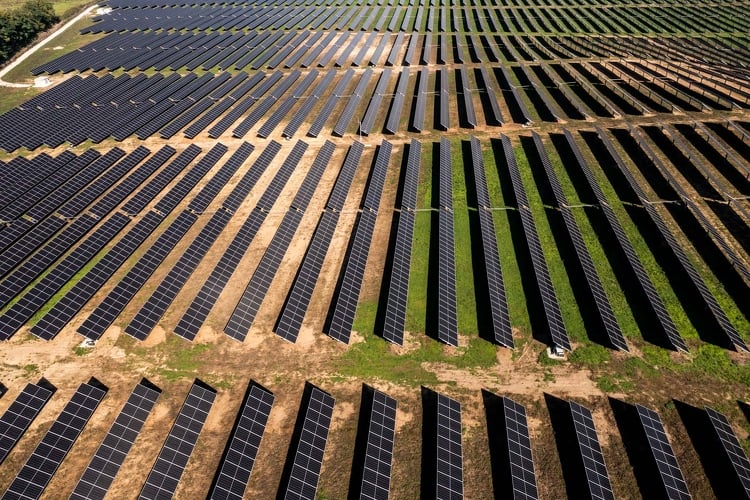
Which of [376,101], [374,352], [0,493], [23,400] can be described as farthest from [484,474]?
[376,101]

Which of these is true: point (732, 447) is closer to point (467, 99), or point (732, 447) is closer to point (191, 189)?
point (191, 189)

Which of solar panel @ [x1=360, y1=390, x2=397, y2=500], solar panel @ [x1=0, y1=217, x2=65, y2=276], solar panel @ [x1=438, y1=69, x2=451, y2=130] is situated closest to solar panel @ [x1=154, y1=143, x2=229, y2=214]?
solar panel @ [x1=0, y1=217, x2=65, y2=276]

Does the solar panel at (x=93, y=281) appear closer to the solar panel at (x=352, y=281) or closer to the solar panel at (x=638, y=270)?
the solar panel at (x=352, y=281)

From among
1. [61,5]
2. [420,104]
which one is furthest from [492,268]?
[61,5]

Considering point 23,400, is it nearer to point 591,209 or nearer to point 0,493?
point 0,493

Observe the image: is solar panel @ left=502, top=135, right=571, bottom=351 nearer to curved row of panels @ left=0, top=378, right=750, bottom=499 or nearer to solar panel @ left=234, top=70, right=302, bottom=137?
curved row of panels @ left=0, top=378, right=750, bottom=499

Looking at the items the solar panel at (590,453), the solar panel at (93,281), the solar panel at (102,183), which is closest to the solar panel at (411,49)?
the solar panel at (102,183)
